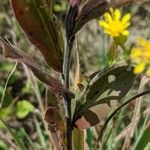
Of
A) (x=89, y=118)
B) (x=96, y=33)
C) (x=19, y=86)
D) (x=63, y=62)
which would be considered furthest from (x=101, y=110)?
(x=96, y=33)

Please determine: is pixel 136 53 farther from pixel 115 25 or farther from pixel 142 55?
pixel 115 25

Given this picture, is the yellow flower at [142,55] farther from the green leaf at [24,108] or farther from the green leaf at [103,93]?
the green leaf at [24,108]

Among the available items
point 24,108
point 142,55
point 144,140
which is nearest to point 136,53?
point 142,55

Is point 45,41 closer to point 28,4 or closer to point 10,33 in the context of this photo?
point 28,4

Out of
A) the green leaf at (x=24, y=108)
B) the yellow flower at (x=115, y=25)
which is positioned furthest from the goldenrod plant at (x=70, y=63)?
the green leaf at (x=24, y=108)

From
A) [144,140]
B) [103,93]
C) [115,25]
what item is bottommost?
[144,140]

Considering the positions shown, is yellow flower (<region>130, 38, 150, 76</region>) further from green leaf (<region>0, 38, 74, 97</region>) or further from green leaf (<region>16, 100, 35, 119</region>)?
green leaf (<region>16, 100, 35, 119</region>)
